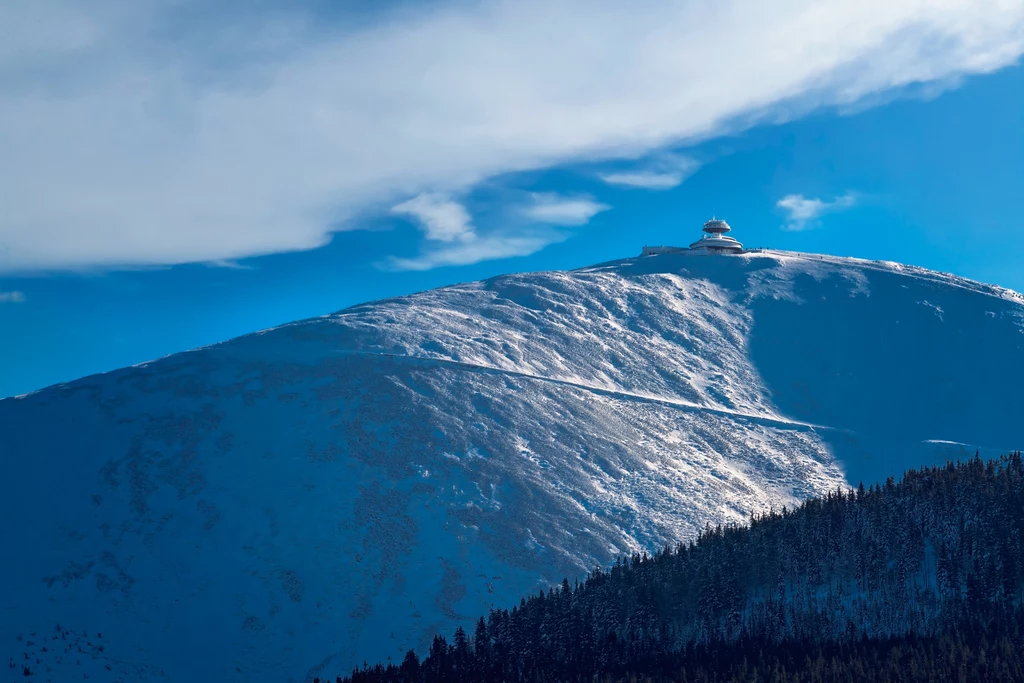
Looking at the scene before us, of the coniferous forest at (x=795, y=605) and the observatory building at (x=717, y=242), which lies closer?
the coniferous forest at (x=795, y=605)

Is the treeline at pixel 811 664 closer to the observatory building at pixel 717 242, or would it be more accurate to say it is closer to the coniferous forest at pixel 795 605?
the coniferous forest at pixel 795 605

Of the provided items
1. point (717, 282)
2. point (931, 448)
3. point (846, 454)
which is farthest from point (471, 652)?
point (717, 282)

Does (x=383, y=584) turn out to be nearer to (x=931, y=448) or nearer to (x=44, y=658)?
(x=44, y=658)

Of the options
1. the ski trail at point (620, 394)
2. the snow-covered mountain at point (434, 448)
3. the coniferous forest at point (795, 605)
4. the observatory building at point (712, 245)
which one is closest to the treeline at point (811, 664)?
the coniferous forest at point (795, 605)

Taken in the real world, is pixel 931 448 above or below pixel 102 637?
above

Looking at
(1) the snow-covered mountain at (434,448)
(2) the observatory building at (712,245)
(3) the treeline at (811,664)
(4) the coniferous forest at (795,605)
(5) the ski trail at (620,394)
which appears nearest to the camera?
(3) the treeline at (811,664)

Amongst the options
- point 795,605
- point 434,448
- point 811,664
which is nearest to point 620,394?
point 434,448
